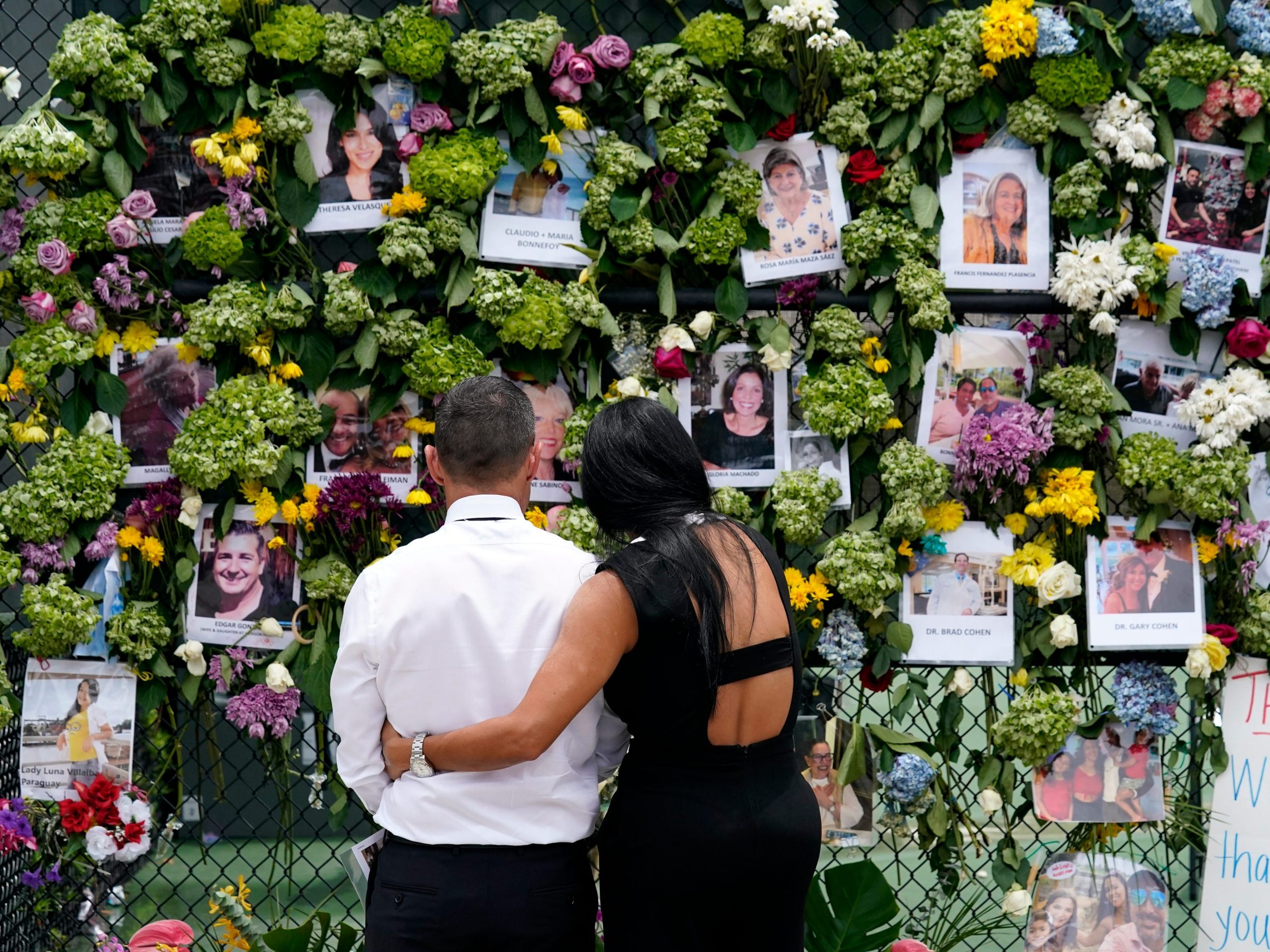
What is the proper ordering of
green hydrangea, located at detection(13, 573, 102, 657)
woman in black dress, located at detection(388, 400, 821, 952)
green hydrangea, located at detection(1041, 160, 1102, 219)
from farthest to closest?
1. green hydrangea, located at detection(1041, 160, 1102, 219)
2. green hydrangea, located at detection(13, 573, 102, 657)
3. woman in black dress, located at detection(388, 400, 821, 952)

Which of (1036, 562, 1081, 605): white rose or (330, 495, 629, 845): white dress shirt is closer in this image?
(330, 495, 629, 845): white dress shirt

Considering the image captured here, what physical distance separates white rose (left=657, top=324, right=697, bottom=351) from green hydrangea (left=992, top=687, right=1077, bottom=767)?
4.10 feet

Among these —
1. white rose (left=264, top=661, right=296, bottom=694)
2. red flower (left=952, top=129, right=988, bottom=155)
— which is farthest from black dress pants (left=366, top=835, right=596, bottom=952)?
red flower (left=952, top=129, right=988, bottom=155)

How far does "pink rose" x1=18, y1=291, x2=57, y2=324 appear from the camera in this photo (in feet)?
9.07

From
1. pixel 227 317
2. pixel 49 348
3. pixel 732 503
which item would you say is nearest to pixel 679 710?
pixel 732 503

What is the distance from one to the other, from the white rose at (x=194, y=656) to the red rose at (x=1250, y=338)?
9.01 ft

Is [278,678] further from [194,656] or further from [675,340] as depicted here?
[675,340]

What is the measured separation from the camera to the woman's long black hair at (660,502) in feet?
6.02

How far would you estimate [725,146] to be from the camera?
2904 millimetres

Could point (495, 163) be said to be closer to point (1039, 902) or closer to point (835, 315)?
point (835, 315)

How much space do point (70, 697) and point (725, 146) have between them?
7.29 ft

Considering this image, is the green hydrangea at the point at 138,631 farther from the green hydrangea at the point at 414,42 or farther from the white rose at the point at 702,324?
the white rose at the point at 702,324

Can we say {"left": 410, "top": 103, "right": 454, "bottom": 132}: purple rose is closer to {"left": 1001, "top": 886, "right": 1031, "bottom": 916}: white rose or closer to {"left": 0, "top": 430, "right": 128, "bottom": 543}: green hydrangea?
{"left": 0, "top": 430, "right": 128, "bottom": 543}: green hydrangea

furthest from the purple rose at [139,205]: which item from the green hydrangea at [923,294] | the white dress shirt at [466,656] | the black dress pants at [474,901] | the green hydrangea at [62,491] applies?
the green hydrangea at [923,294]
